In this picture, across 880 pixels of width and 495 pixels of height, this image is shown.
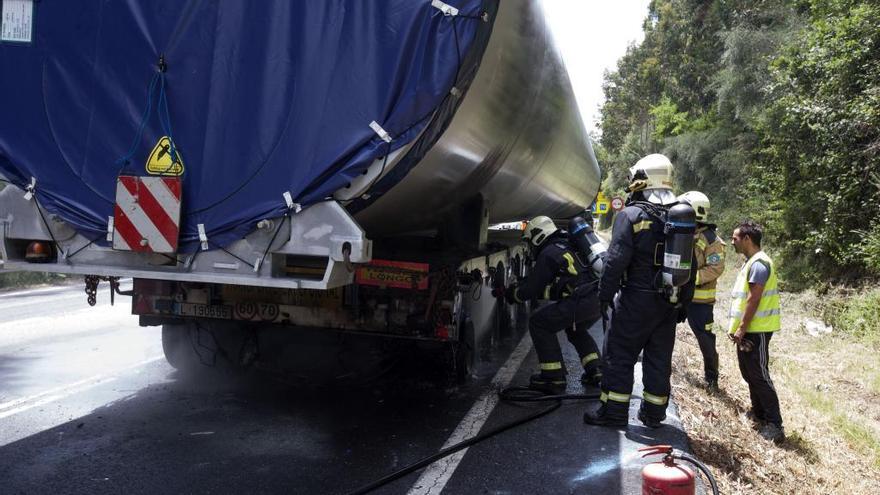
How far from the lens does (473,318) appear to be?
577 cm

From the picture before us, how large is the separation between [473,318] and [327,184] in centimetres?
262

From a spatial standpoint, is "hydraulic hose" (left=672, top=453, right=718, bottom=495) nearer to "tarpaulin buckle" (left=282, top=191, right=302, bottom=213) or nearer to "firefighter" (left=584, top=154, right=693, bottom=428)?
"firefighter" (left=584, top=154, right=693, bottom=428)

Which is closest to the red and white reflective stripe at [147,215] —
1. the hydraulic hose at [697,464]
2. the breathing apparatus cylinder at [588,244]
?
the hydraulic hose at [697,464]

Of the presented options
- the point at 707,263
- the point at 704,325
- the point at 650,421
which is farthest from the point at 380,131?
the point at 704,325

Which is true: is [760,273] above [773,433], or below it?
above

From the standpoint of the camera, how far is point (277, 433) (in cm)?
448

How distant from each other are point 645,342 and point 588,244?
1.53m

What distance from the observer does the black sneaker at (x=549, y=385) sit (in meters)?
5.62

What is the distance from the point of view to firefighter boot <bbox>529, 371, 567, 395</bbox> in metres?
5.63

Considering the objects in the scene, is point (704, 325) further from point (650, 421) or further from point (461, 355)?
Result: point (461, 355)

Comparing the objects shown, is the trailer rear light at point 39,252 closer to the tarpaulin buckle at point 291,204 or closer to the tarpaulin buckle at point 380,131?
the tarpaulin buckle at point 291,204

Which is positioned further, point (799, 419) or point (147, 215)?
point (799, 419)

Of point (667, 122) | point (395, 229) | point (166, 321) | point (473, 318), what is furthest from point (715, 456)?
point (667, 122)

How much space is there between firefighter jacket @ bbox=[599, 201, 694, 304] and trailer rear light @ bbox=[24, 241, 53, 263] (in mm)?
3513
